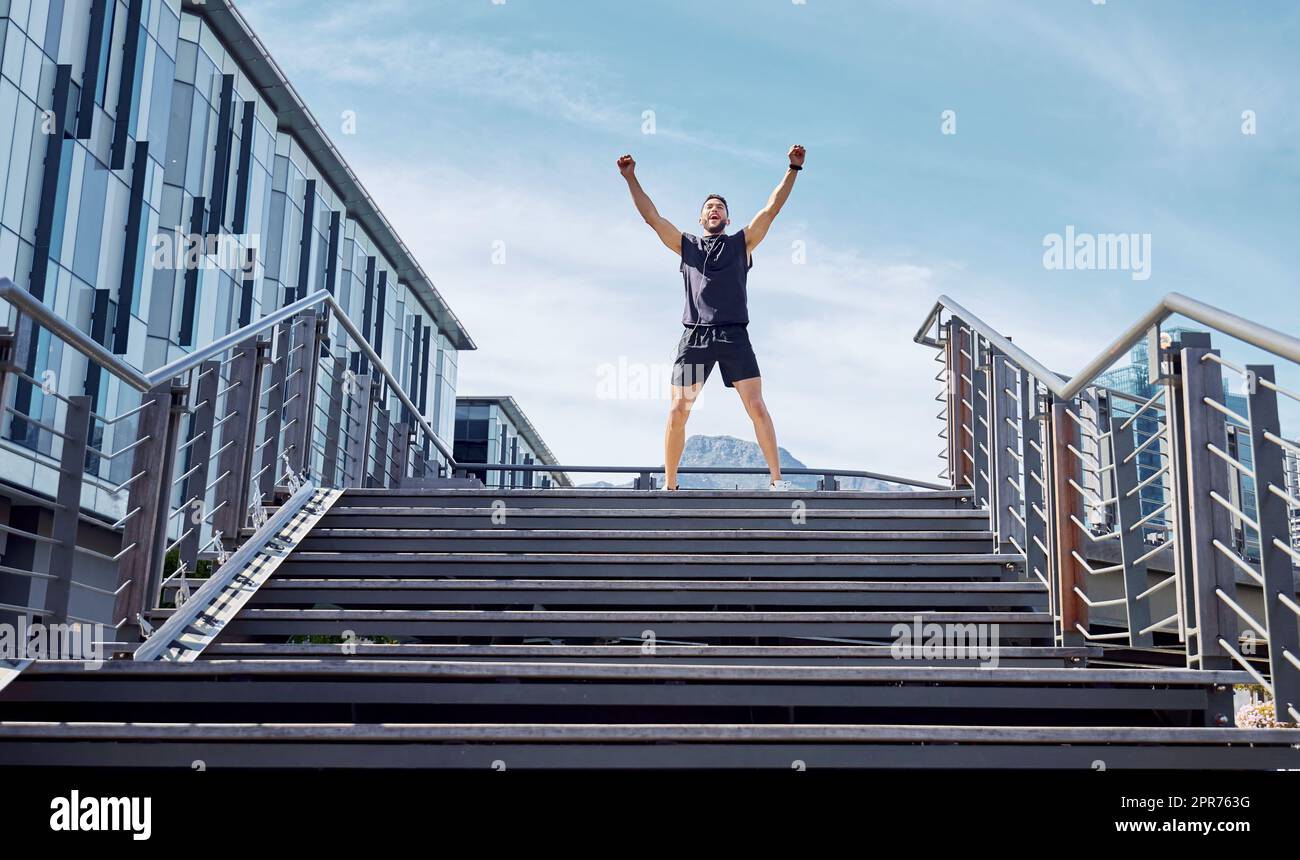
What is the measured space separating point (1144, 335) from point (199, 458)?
401 centimetres

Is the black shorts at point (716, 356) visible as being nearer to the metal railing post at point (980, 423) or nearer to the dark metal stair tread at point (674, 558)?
the metal railing post at point (980, 423)

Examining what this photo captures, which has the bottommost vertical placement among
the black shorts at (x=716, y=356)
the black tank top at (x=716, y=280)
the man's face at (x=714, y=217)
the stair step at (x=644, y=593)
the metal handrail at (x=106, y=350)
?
the stair step at (x=644, y=593)

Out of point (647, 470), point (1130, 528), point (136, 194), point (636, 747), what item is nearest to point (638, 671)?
point (636, 747)

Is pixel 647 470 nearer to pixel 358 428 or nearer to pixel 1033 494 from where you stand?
pixel 358 428

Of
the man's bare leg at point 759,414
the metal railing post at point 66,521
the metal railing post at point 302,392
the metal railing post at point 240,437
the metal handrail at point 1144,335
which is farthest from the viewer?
the man's bare leg at point 759,414

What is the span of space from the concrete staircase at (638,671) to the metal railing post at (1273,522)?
251mm

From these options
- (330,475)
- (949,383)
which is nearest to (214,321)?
(330,475)

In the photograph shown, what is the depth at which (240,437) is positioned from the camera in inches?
251

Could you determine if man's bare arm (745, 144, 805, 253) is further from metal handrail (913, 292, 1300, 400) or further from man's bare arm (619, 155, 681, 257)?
metal handrail (913, 292, 1300, 400)

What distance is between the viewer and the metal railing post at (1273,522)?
3766 millimetres

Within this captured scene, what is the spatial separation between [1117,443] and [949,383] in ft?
9.86

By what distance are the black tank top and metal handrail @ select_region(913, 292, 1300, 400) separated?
4.92 feet

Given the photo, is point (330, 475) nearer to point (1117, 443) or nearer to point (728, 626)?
point (728, 626)

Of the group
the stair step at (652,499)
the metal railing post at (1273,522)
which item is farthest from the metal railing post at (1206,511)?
the stair step at (652,499)
